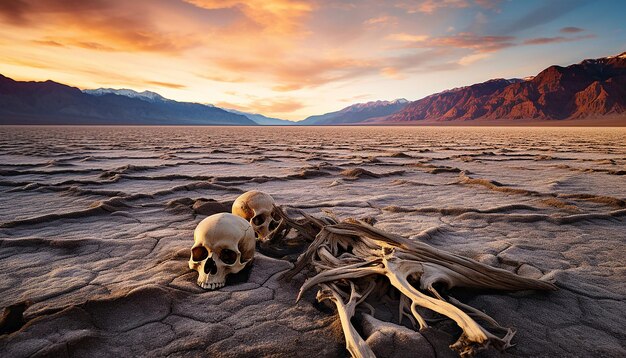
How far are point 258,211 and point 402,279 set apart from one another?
4.35 ft

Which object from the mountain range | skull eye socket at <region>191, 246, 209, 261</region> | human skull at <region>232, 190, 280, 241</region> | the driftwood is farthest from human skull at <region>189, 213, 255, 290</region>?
the mountain range

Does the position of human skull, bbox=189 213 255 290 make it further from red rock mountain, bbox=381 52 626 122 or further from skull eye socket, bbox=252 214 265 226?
red rock mountain, bbox=381 52 626 122

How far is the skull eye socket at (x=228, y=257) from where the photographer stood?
2.04 meters

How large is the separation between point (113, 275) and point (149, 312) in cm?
58

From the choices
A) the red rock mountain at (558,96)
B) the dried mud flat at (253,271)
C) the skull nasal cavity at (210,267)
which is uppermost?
the red rock mountain at (558,96)

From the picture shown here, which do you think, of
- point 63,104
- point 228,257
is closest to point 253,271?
point 228,257

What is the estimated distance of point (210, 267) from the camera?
198 cm

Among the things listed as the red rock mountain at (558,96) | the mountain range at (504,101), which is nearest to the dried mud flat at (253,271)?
the mountain range at (504,101)

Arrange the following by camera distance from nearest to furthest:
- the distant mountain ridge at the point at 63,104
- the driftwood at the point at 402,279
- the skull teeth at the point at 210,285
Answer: the driftwood at the point at 402,279 < the skull teeth at the point at 210,285 < the distant mountain ridge at the point at 63,104

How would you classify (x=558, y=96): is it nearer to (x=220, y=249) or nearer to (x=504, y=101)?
(x=504, y=101)

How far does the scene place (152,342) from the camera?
1.42m

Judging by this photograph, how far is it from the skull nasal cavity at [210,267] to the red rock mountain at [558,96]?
125433mm

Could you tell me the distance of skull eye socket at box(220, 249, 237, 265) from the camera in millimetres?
2038

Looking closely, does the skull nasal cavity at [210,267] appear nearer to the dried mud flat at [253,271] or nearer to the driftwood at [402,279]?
the dried mud flat at [253,271]
